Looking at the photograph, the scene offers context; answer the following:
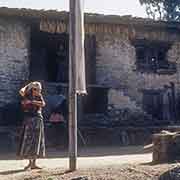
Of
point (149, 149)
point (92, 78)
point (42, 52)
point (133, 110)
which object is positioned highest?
point (42, 52)

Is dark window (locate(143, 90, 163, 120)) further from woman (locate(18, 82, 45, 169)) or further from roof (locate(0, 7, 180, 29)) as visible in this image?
woman (locate(18, 82, 45, 169))

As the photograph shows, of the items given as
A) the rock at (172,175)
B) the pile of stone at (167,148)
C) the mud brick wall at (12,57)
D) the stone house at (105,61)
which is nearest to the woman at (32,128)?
the pile of stone at (167,148)

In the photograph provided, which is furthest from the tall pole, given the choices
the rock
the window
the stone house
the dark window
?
the dark window

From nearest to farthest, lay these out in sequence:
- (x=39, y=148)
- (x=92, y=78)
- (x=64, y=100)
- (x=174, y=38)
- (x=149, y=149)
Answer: (x=39, y=148), (x=149, y=149), (x=64, y=100), (x=92, y=78), (x=174, y=38)

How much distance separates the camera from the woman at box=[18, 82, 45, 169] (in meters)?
6.81

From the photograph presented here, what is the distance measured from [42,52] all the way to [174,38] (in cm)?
507

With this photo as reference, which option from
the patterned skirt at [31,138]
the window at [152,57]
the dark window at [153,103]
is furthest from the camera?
the window at [152,57]

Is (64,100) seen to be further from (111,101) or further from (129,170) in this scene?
(129,170)

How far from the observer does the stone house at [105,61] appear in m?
13.0

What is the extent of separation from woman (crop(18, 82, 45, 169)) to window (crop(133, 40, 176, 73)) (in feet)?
27.8

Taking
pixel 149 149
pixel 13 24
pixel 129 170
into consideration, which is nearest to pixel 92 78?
pixel 13 24

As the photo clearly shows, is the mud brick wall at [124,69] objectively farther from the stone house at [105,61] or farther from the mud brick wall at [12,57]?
the mud brick wall at [12,57]

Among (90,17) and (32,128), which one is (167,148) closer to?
(32,128)

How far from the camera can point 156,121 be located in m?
14.5
